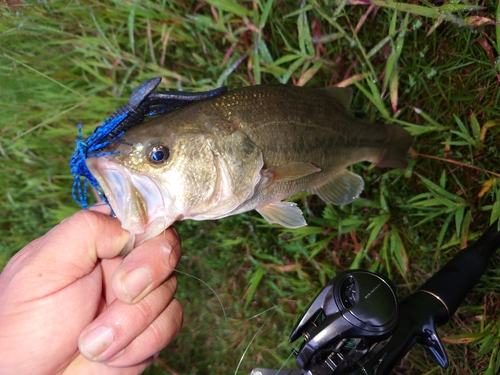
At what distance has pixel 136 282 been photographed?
166 cm

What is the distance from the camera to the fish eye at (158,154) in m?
1.62

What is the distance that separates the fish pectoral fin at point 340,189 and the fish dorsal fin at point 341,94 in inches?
16.8

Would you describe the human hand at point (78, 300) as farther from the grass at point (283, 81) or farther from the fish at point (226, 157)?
the grass at point (283, 81)

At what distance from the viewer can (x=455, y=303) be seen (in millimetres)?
1955

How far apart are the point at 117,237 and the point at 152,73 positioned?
1.93 metres

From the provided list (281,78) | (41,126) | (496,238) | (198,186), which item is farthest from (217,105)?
(41,126)

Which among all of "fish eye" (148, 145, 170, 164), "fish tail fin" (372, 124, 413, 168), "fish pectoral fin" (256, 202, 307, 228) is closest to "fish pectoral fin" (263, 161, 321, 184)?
"fish pectoral fin" (256, 202, 307, 228)

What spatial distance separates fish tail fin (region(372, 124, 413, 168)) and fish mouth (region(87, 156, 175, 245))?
1573mm

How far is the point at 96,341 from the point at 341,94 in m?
1.83

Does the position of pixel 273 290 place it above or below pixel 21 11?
below

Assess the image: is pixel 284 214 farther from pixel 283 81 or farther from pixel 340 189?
pixel 283 81

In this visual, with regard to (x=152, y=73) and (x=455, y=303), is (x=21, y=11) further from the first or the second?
(x=455, y=303)

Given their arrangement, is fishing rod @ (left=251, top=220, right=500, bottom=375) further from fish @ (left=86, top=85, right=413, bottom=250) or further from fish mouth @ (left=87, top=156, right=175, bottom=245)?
fish mouth @ (left=87, top=156, right=175, bottom=245)

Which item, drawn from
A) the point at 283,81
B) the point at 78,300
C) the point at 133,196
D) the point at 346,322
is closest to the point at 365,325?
the point at 346,322
